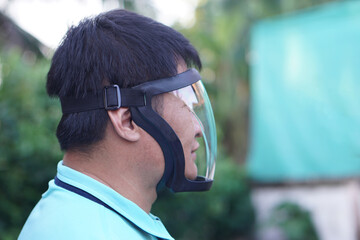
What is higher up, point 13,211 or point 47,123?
point 47,123

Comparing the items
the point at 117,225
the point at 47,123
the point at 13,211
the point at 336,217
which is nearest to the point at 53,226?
the point at 117,225

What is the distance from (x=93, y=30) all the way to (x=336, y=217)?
23.4 feet

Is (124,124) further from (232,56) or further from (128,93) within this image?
(232,56)

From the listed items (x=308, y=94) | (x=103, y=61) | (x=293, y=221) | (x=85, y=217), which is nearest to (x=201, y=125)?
(x=103, y=61)

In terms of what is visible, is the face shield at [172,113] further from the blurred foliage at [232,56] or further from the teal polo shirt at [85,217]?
the blurred foliage at [232,56]

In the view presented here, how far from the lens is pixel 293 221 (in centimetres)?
788

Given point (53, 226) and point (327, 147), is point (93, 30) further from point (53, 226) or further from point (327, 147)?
point (327, 147)

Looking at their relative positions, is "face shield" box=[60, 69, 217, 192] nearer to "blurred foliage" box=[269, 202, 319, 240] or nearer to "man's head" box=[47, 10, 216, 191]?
"man's head" box=[47, 10, 216, 191]

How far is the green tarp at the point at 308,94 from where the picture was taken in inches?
261

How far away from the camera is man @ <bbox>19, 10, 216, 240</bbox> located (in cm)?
134

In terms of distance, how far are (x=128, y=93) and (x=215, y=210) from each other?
20.1ft

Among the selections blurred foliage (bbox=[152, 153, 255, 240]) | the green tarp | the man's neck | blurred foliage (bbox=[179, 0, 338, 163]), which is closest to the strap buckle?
the man's neck

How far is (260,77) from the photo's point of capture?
761 cm

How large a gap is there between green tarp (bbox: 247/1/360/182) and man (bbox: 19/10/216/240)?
5.66 metres
